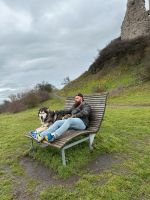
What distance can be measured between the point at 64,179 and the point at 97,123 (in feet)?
5.93

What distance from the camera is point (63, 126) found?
6.62 metres

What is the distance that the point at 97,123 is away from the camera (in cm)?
716

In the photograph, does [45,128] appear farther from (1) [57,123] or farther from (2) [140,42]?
(2) [140,42]

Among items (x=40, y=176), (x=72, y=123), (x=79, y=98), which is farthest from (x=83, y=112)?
(x=40, y=176)

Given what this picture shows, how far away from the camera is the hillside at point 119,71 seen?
26.3 m

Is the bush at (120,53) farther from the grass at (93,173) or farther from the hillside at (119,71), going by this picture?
the grass at (93,173)

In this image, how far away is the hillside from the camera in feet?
86.3

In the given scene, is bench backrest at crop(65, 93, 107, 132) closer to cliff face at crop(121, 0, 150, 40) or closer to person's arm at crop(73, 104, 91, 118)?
person's arm at crop(73, 104, 91, 118)

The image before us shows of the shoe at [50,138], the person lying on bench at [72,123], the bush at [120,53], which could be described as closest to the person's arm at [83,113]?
the person lying on bench at [72,123]

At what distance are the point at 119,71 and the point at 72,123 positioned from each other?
82.6 feet

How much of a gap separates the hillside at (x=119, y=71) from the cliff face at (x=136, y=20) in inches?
42.9

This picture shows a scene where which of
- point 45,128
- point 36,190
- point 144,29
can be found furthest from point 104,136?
point 144,29

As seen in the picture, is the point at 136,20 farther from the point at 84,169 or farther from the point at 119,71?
the point at 84,169

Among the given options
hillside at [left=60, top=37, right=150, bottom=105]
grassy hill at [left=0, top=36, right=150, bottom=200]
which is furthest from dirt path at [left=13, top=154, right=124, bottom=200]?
hillside at [left=60, top=37, right=150, bottom=105]
